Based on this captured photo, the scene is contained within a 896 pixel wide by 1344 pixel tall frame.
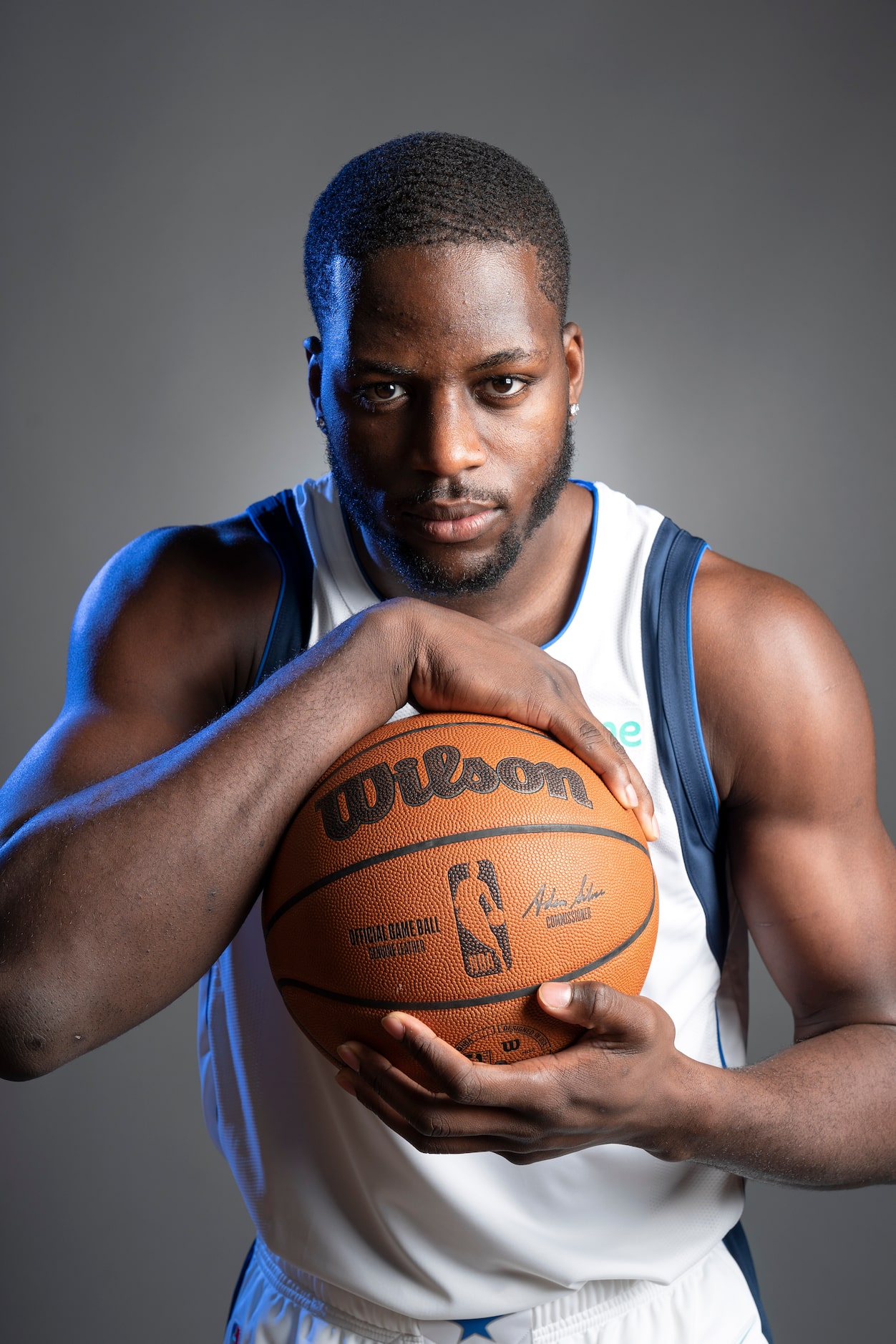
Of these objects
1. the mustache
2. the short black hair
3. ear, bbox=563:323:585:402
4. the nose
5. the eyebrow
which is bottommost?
the mustache

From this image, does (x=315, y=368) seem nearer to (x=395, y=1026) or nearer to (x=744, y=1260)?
(x=395, y=1026)

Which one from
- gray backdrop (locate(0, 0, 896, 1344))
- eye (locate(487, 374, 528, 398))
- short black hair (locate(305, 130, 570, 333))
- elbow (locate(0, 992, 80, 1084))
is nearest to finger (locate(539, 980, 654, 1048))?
elbow (locate(0, 992, 80, 1084))

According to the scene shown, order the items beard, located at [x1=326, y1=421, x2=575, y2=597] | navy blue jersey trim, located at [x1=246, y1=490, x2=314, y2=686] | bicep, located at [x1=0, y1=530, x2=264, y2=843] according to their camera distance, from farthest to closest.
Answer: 1. navy blue jersey trim, located at [x1=246, y1=490, x2=314, y2=686]
2. beard, located at [x1=326, y1=421, x2=575, y2=597]
3. bicep, located at [x1=0, y1=530, x2=264, y2=843]

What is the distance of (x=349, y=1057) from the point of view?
1.27 metres

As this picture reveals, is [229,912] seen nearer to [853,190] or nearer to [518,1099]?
[518,1099]

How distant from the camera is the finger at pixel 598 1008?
3.93 ft

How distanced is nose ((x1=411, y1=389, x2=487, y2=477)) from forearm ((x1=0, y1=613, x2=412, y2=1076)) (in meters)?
0.36

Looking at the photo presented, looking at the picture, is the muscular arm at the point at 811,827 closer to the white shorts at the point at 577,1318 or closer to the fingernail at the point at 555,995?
the white shorts at the point at 577,1318

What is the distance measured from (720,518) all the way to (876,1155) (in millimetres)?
1983

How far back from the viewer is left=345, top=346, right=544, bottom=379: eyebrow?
1583 mm

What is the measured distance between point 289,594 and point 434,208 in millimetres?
595

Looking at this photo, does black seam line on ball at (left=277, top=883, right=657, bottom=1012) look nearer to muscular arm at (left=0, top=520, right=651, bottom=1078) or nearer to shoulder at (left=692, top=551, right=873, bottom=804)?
muscular arm at (left=0, top=520, right=651, bottom=1078)

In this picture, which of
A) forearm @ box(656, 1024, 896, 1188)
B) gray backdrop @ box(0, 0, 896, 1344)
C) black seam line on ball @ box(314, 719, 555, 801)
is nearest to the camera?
black seam line on ball @ box(314, 719, 555, 801)
